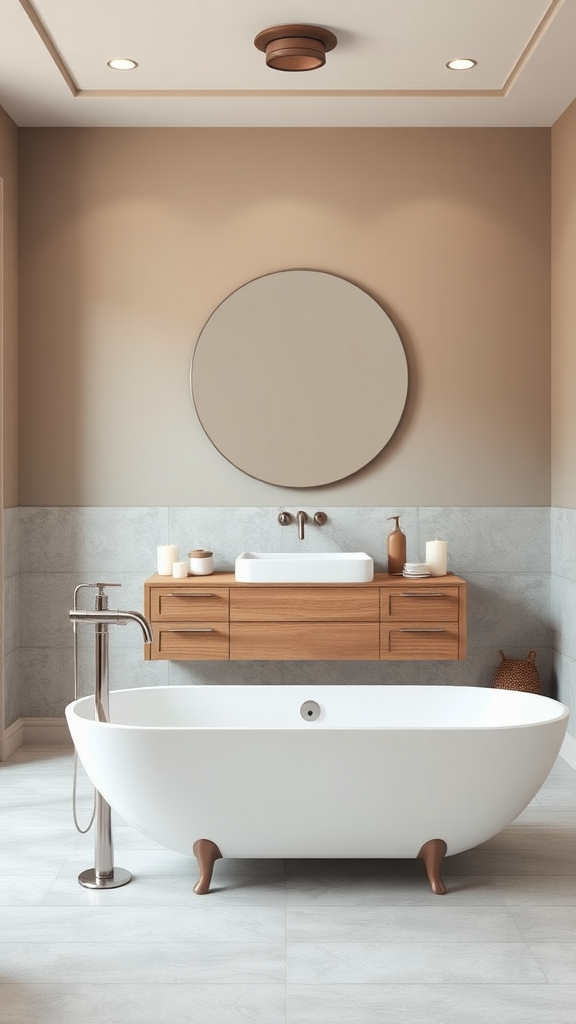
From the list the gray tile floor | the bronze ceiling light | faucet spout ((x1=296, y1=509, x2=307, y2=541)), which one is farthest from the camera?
faucet spout ((x1=296, y1=509, x2=307, y2=541))

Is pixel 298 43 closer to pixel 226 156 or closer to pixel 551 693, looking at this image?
pixel 226 156

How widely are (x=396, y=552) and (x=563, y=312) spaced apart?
1.33 meters

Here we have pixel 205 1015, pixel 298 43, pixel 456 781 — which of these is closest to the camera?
pixel 205 1015

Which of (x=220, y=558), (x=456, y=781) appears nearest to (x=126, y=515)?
(x=220, y=558)

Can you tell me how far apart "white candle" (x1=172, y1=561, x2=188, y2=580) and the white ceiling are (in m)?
2.02

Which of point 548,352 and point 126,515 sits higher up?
point 548,352

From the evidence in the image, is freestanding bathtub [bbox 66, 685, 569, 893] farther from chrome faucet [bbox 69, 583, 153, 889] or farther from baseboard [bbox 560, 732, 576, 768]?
baseboard [bbox 560, 732, 576, 768]

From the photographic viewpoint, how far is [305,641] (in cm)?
441

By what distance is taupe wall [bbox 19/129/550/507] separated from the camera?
4875 mm

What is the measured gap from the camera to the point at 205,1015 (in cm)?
244

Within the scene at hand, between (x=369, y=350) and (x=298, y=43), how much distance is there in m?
1.47

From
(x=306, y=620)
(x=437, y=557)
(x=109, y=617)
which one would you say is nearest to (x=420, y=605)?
(x=437, y=557)

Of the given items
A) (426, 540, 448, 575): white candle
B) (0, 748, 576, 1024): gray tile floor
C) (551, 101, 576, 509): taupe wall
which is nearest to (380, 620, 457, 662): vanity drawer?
(426, 540, 448, 575): white candle

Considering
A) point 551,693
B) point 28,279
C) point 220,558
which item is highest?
point 28,279
